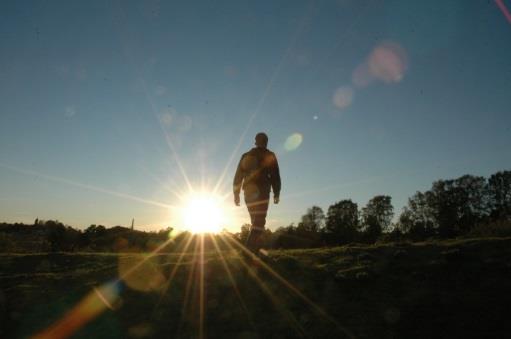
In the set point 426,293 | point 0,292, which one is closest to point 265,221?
point 426,293

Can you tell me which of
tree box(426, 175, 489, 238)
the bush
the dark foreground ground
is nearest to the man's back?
the dark foreground ground

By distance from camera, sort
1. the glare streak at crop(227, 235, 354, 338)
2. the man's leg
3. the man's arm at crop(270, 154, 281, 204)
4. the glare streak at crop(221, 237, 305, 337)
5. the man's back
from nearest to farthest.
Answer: the glare streak at crop(227, 235, 354, 338), the glare streak at crop(221, 237, 305, 337), the man's leg, the man's back, the man's arm at crop(270, 154, 281, 204)

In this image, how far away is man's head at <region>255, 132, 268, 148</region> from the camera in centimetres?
984

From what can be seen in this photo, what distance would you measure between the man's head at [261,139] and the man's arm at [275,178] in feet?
1.31

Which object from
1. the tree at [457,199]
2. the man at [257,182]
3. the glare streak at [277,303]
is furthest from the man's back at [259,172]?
the tree at [457,199]

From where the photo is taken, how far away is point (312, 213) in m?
85.8

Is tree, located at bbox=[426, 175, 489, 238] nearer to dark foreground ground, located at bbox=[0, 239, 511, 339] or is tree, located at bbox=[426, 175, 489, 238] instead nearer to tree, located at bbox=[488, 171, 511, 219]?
tree, located at bbox=[488, 171, 511, 219]

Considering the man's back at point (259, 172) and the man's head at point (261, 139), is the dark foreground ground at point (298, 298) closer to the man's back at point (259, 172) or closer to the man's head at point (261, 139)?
the man's back at point (259, 172)

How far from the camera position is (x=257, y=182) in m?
9.60

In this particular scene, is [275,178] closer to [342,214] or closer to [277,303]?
[277,303]

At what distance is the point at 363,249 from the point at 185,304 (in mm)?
4879

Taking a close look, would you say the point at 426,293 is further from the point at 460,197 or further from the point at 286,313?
the point at 460,197

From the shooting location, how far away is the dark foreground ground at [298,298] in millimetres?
5484

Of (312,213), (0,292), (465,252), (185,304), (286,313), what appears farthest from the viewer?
(312,213)
